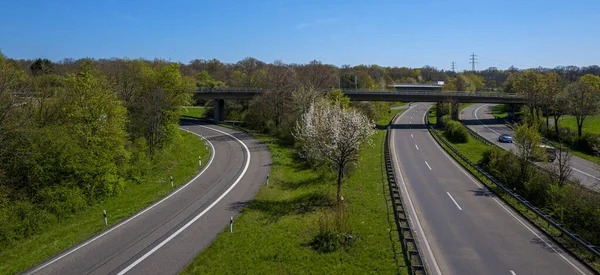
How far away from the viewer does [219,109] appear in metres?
67.5

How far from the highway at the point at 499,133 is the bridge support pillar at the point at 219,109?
45.6 meters

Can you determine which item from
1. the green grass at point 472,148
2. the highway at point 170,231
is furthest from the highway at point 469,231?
the highway at point 170,231

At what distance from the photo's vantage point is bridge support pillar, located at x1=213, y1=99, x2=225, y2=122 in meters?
67.0

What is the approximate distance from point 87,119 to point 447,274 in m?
23.7

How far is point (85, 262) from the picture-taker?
14664 millimetres

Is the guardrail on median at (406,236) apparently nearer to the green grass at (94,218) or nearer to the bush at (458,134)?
the green grass at (94,218)

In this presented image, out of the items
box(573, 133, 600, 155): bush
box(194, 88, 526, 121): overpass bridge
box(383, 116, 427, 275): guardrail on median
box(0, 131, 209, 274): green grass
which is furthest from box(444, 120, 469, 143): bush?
box(0, 131, 209, 274): green grass

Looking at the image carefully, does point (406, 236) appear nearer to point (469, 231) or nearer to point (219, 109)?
point (469, 231)

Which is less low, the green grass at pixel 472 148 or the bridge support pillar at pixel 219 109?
the bridge support pillar at pixel 219 109

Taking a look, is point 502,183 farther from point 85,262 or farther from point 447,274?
point 85,262

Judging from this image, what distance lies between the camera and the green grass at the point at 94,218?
15403mm

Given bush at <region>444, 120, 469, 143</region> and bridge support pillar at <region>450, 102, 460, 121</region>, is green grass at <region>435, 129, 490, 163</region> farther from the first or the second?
bridge support pillar at <region>450, 102, 460, 121</region>

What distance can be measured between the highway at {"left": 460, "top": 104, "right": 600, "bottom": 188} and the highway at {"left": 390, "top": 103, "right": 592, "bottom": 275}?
6616 mm

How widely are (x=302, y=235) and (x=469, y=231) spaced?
8688mm
